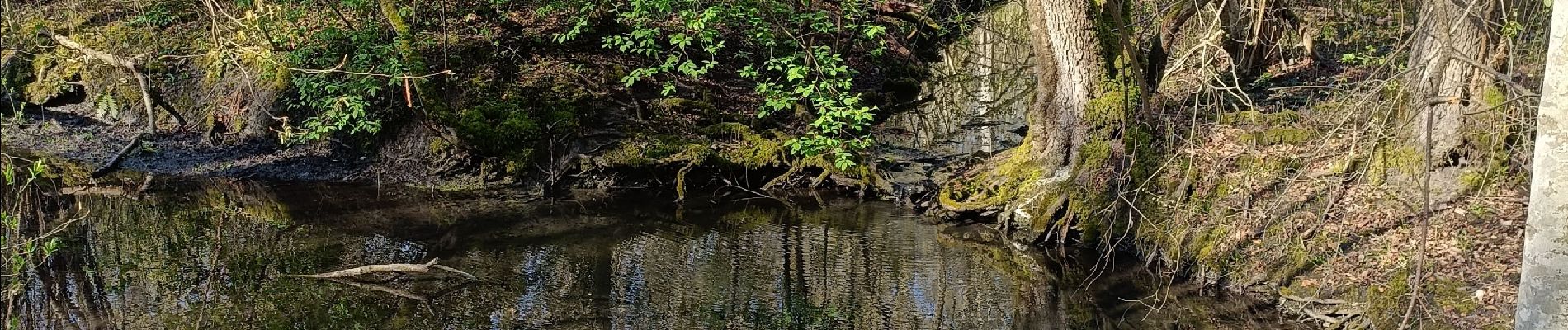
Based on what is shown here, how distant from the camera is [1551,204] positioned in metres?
2.70

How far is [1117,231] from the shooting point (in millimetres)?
8148

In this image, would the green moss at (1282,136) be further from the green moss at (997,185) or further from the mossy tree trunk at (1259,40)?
the mossy tree trunk at (1259,40)

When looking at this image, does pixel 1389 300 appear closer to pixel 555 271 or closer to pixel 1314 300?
pixel 1314 300

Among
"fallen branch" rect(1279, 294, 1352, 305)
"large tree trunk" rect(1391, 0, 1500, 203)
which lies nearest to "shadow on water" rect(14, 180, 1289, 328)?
"fallen branch" rect(1279, 294, 1352, 305)

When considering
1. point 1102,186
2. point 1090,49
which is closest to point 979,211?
point 1102,186

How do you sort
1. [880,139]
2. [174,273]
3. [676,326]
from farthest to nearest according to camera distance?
[880,139] → [174,273] → [676,326]

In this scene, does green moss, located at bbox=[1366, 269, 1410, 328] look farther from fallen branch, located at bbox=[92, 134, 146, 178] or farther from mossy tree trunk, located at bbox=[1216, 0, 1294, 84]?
fallen branch, located at bbox=[92, 134, 146, 178]

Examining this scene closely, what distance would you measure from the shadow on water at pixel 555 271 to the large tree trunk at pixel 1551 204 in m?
3.92

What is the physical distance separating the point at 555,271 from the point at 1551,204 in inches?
236

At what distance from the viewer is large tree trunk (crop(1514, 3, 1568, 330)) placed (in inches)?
104

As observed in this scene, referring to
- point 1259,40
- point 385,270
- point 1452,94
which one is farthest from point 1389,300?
point 385,270

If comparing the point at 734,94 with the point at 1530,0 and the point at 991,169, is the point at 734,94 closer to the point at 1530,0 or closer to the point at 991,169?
the point at 991,169

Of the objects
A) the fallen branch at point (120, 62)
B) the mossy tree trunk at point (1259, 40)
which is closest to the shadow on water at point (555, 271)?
the fallen branch at point (120, 62)

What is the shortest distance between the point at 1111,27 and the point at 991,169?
1818 millimetres
